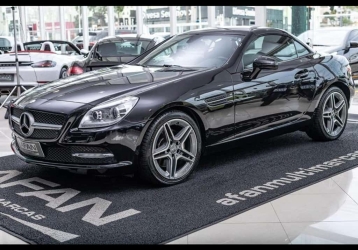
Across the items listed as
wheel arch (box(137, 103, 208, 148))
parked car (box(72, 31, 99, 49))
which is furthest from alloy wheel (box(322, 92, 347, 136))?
parked car (box(72, 31, 99, 49))

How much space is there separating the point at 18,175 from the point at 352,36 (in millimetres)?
8033

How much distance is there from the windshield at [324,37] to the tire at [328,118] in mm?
5279

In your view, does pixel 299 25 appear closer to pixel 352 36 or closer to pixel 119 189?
pixel 352 36

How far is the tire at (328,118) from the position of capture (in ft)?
18.1

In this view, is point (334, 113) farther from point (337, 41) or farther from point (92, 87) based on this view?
point (337, 41)

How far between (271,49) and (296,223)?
7.40 feet

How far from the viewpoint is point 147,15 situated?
16219mm

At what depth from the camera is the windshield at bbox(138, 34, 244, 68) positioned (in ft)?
15.7

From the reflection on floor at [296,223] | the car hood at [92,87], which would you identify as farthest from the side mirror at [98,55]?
Answer: the reflection on floor at [296,223]

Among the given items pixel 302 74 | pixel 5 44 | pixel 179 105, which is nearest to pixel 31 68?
pixel 302 74

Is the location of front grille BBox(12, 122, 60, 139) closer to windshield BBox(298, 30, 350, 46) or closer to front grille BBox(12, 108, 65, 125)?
front grille BBox(12, 108, 65, 125)

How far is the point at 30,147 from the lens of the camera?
4141mm
